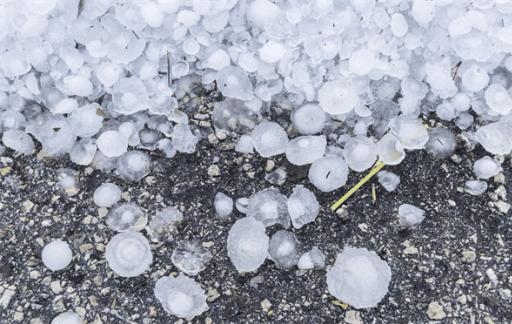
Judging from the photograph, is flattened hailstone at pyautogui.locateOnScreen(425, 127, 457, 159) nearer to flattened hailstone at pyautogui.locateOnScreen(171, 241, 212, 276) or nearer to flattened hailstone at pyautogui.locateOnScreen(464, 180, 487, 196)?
Result: flattened hailstone at pyautogui.locateOnScreen(464, 180, 487, 196)

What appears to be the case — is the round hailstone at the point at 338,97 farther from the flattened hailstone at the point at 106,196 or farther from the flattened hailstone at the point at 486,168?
the flattened hailstone at the point at 106,196

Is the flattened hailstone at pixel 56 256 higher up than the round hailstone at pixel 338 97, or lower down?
lower down

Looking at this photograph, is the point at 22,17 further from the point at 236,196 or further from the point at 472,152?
the point at 472,152

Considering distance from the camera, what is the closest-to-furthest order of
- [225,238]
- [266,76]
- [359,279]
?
[359,279], [225,238], [266,76]

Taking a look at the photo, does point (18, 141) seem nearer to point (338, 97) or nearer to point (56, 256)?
point (56, 256)

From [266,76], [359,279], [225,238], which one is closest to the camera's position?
[359,279]

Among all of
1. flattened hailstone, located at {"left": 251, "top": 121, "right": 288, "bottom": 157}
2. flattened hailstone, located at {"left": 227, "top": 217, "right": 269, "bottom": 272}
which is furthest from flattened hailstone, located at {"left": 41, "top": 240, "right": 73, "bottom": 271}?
flattened hailstone, located at {"left": 251, "top": 121, "right": 288, "bottom": 157}

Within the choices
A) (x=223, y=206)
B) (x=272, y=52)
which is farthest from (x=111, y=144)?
(x=272, y=52)

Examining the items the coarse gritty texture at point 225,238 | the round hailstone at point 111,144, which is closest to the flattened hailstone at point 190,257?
the coarse gritty texture at point 225,238
